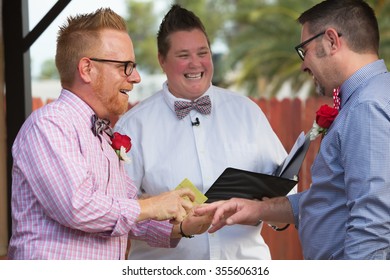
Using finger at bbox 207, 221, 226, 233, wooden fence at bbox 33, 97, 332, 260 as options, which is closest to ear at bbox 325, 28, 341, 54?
finger at bbox 207, 221, 226, 233

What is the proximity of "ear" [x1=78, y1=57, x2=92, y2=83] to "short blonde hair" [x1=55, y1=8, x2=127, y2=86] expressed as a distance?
0.06ft

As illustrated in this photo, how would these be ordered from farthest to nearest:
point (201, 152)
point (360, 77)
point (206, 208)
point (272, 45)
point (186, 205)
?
1. point (272, 45)
2. point (201, 152)
3. point (206, 208)
4. point (186, 205)
5. point (360, 77)

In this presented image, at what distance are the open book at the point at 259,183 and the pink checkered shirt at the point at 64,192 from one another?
0.88 metres

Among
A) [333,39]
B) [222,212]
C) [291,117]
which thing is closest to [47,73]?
[291,117]

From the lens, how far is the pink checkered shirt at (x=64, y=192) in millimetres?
3293

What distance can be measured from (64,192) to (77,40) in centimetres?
72

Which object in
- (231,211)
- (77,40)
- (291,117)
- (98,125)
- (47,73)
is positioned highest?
(77,40)

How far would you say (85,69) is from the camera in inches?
142

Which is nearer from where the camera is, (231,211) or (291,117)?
(231,211)

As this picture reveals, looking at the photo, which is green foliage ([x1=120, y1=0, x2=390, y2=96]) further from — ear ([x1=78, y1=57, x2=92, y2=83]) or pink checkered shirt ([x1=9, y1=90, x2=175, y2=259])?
pink checkered shirt ([x1=9, y1=90, x2=175, y2=259])

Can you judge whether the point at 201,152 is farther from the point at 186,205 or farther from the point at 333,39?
the point at 333,39

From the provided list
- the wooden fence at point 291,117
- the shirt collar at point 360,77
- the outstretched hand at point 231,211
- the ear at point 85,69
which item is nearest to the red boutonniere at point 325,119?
the shirt collar at point 360,77

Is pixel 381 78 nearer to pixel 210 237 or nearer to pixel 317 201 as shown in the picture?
pixel 317 201

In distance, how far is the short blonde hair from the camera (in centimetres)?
360
